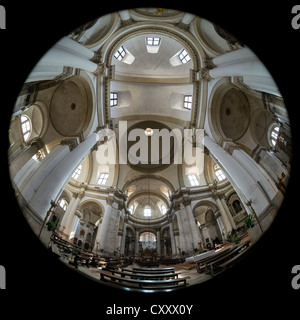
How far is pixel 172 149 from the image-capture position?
2100cm

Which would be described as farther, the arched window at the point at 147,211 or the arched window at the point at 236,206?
the arched window at the point at 147,211

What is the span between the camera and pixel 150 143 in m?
21.0

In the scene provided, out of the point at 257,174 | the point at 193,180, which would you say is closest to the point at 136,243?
the point at 193,180

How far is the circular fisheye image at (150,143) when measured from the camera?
21.7 feet

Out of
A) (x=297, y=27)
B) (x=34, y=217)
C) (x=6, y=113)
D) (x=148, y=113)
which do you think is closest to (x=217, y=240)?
(x=148, y=113)

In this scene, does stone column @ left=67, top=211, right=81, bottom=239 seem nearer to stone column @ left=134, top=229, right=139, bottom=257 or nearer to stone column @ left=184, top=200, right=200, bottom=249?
stone column @ left=134, top=229, right=139, bottom=257

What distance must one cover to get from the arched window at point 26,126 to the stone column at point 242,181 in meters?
13.9

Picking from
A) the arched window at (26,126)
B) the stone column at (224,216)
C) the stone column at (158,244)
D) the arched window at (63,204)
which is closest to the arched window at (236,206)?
the stone column at (224,216)

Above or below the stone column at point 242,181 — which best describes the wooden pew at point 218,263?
below

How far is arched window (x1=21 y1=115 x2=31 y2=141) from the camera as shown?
11117 millimetres

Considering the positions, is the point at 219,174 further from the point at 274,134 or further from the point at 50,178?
the point at 50,178

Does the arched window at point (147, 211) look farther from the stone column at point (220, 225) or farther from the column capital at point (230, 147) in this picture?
the column capital at point (230, 147)

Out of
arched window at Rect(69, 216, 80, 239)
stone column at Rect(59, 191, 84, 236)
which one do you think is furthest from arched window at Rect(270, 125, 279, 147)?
arched window at Rect(69, 216, 80, 239)
